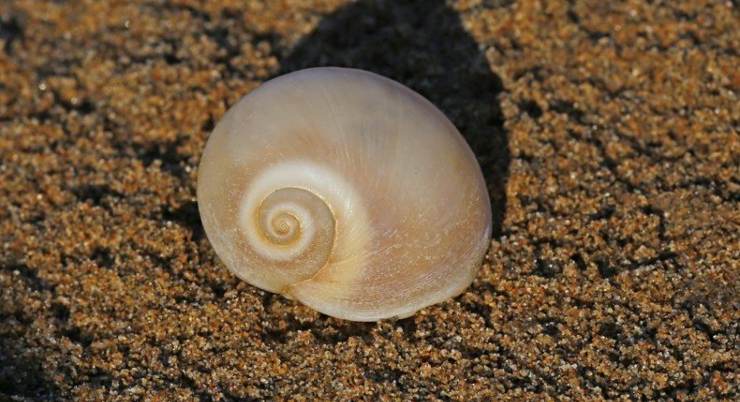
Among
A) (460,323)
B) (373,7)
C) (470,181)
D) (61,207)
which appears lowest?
(460,323)

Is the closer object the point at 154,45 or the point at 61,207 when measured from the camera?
the point at 61,207

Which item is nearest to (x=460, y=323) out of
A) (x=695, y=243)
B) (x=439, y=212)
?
(x=439, y=212)

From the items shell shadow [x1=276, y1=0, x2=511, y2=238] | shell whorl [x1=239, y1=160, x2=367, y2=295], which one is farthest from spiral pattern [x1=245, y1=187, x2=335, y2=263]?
shell shadow [x1=276, y1=0, x2=511, y2=238]

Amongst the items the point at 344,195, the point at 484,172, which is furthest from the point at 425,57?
the point at 344,195

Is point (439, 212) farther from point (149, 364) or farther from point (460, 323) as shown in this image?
point (149, 364)

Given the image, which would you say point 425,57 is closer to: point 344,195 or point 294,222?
point 344,195
